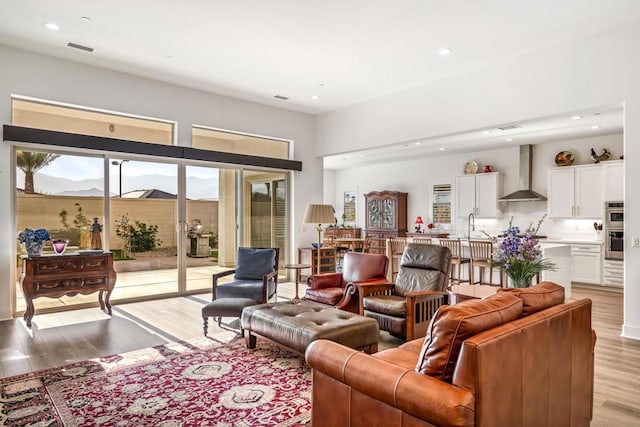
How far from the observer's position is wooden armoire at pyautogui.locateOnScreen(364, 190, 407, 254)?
10.3 meters

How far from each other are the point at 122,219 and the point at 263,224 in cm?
248

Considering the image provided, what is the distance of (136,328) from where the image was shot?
4.54 meters

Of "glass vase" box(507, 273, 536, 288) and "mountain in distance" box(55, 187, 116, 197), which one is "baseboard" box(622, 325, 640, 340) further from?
"mountain in distance" box(55, 187, 116, 197)

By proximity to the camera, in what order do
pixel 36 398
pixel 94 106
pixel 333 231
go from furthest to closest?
pixel 333 231 < pixel 94 106 < pixel 36 398

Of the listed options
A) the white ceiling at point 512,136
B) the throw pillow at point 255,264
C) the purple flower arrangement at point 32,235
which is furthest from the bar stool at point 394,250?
the purple flower arrangement at point 32,235

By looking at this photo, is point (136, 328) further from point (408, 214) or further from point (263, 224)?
point (408, 214)

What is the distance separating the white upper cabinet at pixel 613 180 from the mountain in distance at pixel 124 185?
687cm

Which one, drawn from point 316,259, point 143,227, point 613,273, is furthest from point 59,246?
point 613,273

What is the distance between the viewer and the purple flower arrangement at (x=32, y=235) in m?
4.66

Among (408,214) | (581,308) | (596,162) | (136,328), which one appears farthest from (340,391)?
(408,214)

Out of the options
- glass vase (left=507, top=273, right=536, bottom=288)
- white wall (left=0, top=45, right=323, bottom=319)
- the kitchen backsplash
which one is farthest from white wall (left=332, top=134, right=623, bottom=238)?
glass vase (left=507, top=273, right=536, bottom=288)

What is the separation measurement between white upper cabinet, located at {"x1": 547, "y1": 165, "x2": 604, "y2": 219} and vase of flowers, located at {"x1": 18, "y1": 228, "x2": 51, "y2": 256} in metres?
8.57

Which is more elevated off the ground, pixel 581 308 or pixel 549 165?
pixel 549 165

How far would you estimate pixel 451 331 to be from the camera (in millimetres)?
1687
